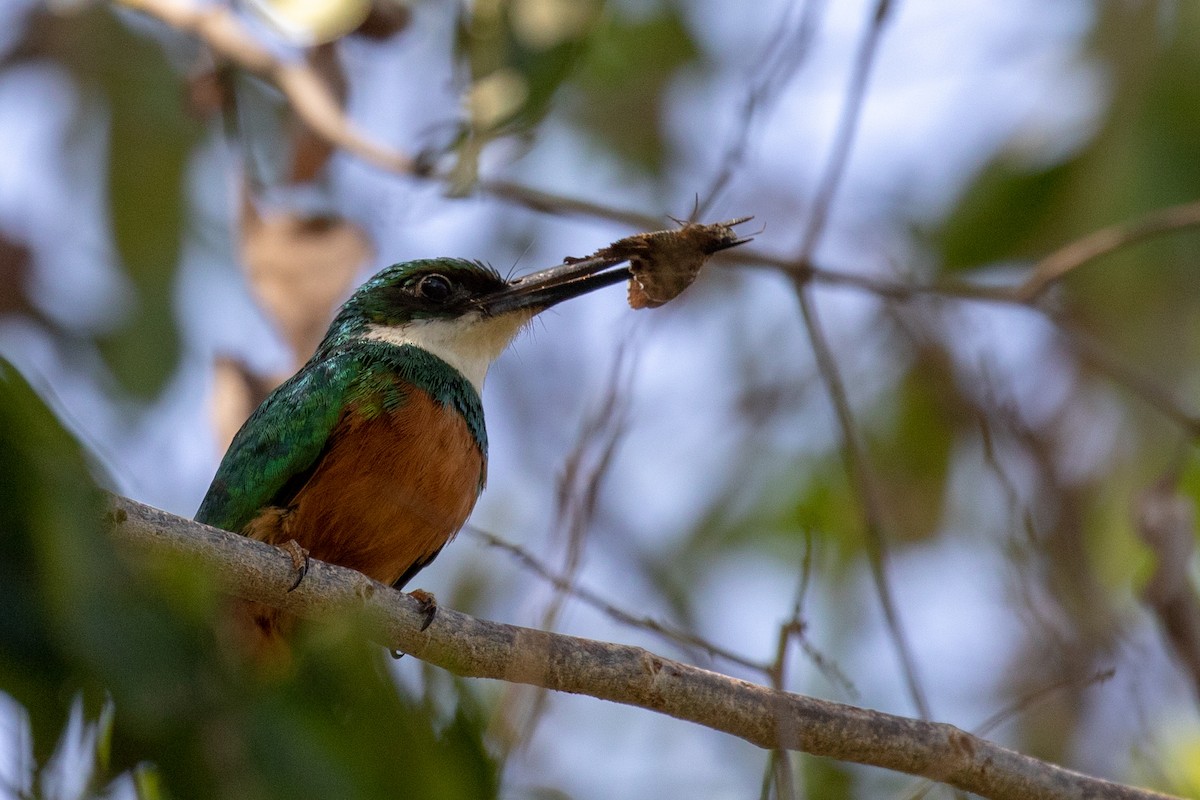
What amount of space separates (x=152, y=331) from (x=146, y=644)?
11.6 feet

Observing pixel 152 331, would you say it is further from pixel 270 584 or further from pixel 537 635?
pixel 537 635

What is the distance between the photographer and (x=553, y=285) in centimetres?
401

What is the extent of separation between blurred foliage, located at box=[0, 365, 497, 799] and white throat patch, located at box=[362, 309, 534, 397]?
2302 mm

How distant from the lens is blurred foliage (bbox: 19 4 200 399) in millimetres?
5039

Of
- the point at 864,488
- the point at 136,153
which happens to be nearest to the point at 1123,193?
the point at 864,488

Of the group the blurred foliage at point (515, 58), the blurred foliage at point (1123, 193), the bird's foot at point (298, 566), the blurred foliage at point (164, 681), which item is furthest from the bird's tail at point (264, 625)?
the blurred foliage at point (1123, 193)

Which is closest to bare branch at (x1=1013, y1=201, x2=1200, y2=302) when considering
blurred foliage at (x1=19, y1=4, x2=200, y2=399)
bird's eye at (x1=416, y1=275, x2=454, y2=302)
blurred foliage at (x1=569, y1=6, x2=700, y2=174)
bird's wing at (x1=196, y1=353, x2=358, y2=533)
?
bird's eye at (x1=416, y1=275, x2=454, y2=302)

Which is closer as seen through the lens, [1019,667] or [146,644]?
[146,644]

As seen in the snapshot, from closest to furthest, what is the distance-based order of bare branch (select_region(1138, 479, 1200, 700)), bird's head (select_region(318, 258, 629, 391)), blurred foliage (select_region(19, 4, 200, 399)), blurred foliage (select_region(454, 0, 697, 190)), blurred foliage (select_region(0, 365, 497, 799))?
blurred foliage (select_region(0, 365, 497, 799)) < bare branch (select_region(1138, 479, 1200, 700)) < bird's head (select_region(318, 258, 629, 391)) < blurred foliage (select_region(454, 0, 697, 190)) < blurred foliage (select_region(19, 4, 200, 399))

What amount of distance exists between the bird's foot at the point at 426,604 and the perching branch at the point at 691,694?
0.01 metres

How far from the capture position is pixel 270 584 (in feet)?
8.57

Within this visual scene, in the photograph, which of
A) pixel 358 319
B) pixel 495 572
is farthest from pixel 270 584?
pixel 495 572

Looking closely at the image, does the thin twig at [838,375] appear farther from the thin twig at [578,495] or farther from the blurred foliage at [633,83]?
the blurred foliage at [633,83]

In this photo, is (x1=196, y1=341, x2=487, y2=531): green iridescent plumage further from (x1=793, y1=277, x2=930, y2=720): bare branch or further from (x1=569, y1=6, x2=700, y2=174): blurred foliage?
(x1=569, y1=6, x2=700, y2=174): blurred foliage
